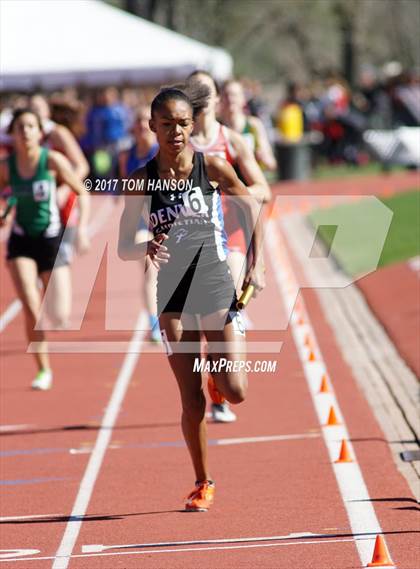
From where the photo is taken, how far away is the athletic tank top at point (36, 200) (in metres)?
10.9

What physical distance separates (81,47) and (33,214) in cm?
1554

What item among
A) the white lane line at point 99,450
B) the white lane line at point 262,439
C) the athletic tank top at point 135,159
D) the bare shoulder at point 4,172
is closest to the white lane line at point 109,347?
the white lane line at point 99,450

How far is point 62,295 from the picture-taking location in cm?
1124

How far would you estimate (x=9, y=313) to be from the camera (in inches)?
624

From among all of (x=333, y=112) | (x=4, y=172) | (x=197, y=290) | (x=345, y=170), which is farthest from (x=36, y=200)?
(x=333, y=112)

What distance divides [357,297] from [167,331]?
9347mm

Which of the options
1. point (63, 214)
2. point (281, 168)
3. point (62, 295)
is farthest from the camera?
point (281, 168)

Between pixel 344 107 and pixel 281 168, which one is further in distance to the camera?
pixel 344 107

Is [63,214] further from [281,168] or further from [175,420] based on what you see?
[281,168]

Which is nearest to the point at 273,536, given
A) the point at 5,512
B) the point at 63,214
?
the point at 5,512

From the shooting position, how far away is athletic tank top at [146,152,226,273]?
→ 6977 mm

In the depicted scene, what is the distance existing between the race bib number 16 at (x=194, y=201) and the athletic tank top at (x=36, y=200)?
13.3 feet

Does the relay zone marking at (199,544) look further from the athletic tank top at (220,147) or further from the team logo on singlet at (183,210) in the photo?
the athletic tank top at (220,147)

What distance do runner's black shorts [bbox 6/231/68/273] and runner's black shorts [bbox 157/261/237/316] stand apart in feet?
12.9
